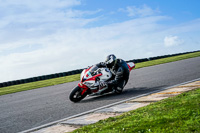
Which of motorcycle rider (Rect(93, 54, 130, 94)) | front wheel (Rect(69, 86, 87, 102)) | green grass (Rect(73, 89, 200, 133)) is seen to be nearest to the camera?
green grass (Rect(73, 89, 200, 133))

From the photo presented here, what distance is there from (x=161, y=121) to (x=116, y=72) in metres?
4.92

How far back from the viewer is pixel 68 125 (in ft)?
17.4

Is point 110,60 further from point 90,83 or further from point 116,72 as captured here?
point 90,83

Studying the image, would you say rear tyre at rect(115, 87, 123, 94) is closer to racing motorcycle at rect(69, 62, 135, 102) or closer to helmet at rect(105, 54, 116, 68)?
racing motorcycle at rect(69, 62, 135, 102)

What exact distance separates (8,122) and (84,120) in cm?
232

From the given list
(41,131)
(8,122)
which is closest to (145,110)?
(41,131)

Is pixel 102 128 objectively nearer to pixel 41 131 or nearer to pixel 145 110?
pixel 145 110

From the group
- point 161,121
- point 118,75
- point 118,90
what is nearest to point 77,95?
point 118,90

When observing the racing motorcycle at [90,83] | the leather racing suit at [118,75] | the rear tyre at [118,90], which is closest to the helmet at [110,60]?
the leather racing suit at [118,75]

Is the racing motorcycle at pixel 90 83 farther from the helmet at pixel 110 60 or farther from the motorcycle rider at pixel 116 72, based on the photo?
the helmet at pixel 110 60

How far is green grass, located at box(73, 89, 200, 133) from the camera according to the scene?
11.8 ft

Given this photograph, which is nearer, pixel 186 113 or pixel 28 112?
pixel 186 113

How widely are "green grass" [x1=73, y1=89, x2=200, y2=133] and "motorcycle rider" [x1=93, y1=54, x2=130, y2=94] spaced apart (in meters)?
3.43

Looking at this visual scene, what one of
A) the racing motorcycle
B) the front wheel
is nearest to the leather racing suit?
the racing motorcycle
